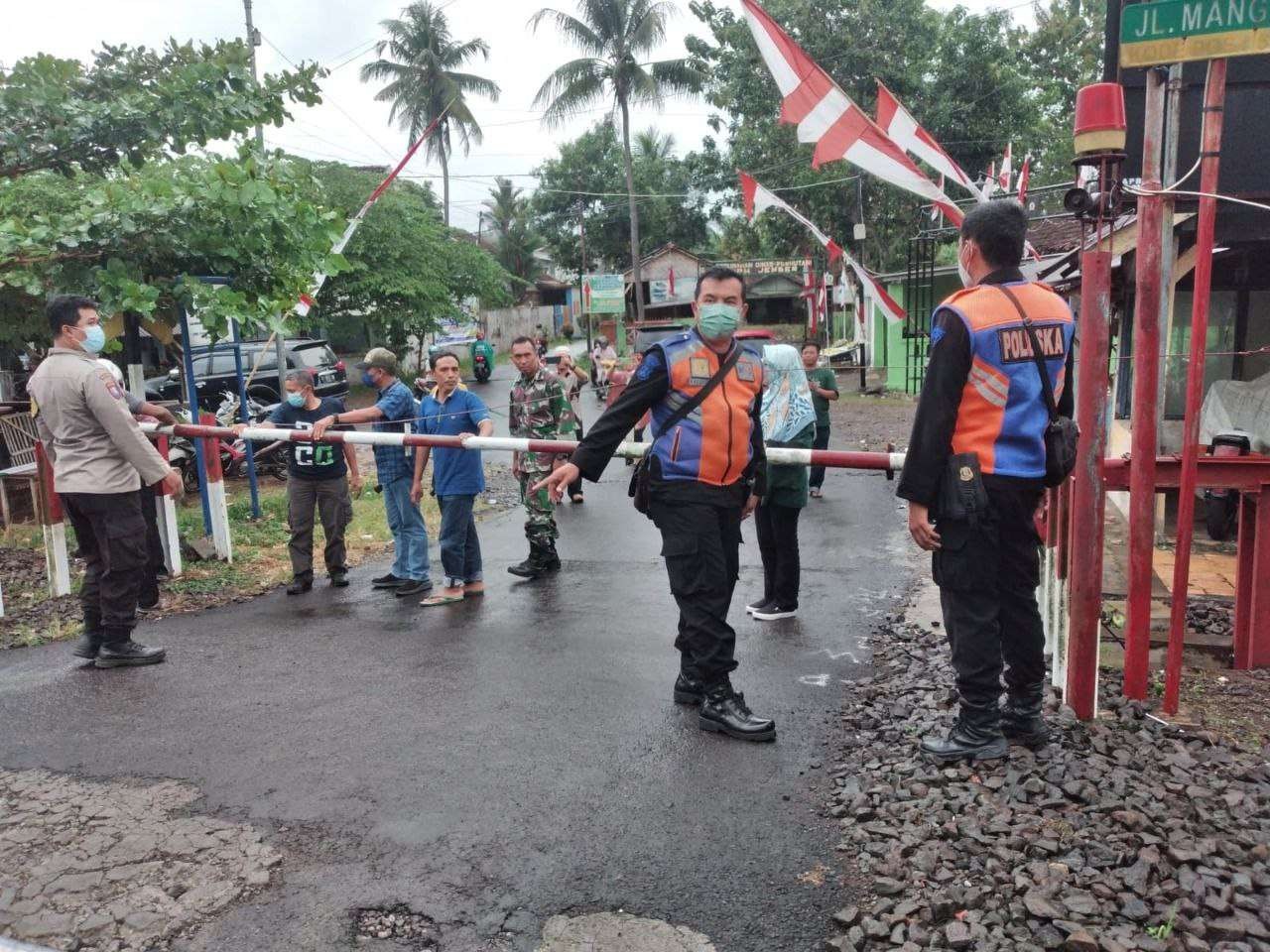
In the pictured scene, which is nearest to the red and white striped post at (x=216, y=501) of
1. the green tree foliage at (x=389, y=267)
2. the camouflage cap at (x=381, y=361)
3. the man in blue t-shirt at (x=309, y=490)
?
the man in blue t-shirt at (x=309, y=490)

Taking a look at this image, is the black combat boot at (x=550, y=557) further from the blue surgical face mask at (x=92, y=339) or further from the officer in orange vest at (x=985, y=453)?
the officer in orange vest at (x=985, y=453)

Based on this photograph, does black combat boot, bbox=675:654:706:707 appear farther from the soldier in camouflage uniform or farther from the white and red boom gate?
the soldier in camouflage uniform

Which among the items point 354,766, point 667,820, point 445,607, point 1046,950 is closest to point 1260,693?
point 1046,950

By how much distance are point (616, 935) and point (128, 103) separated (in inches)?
276

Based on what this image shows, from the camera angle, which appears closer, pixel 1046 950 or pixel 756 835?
pixel 1046 950

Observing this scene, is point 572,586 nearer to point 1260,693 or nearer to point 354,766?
point 354,766

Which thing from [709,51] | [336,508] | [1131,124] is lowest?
[336,508]

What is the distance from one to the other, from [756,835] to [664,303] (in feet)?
141

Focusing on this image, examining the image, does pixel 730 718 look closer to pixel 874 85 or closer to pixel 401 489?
pixel 401 489

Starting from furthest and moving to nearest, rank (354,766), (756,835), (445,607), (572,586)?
(572,586), (445,607), (354,766), (756,835)

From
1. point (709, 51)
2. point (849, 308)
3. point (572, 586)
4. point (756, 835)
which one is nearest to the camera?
point (756, 835)

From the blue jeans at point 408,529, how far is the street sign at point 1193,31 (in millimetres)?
5186

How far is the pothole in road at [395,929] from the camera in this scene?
276 centimetres

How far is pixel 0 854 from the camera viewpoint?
333 cm
